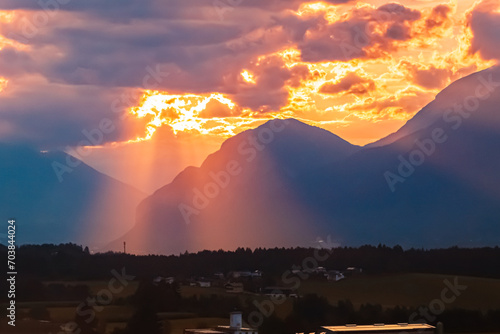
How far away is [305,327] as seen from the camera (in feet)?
152

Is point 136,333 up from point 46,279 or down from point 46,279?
down

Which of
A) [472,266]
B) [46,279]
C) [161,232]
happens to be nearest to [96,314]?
[46,279]

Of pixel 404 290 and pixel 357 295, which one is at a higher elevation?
pixel 404 290

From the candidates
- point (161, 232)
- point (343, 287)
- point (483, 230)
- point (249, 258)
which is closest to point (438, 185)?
point (483, 230)

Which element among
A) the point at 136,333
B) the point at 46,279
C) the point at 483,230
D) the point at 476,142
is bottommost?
the point at 136,333

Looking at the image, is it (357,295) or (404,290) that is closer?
(357,295)

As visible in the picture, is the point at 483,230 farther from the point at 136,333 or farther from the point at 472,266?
the point at 136,333

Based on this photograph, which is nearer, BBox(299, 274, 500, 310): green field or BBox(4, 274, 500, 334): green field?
BBox(4, 274, 500, 334): green field

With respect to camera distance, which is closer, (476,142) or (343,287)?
(343,287)

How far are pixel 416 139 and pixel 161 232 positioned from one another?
5159 cm

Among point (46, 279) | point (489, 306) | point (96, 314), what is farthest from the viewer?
point (46, 279)

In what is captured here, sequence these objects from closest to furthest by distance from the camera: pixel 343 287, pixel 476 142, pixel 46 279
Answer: pixel 46 279
pixel 343 287
pixel 476 142

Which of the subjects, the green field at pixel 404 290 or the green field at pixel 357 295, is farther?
the green field at pixel 404 290

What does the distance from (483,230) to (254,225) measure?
48.0m
